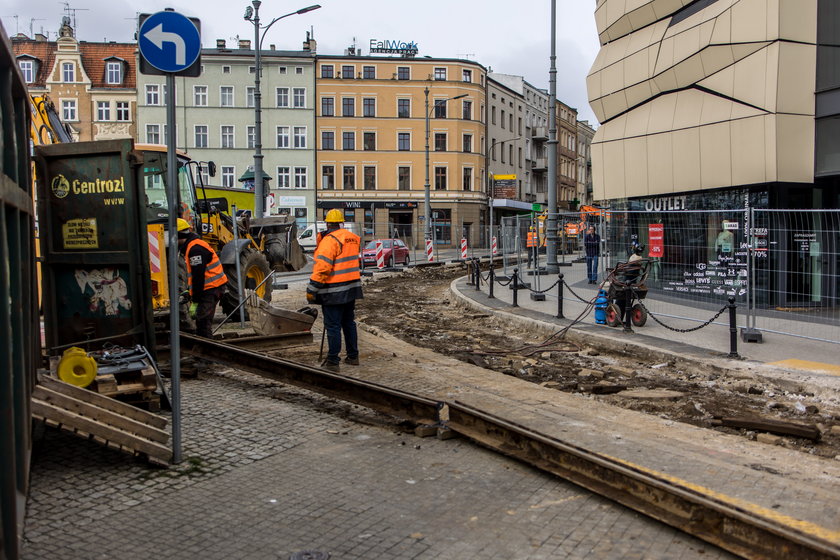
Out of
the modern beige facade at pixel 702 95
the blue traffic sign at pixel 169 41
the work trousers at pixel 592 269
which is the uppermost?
the modern beige facade at pixel 702 95

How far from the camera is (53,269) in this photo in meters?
7.47

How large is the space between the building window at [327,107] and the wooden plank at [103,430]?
A: 57256 millimetres

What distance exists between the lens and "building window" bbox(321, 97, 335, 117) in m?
60.7

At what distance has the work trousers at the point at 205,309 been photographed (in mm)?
10180

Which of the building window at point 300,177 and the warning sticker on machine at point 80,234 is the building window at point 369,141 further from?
the warning sticker on machine at point 80,234

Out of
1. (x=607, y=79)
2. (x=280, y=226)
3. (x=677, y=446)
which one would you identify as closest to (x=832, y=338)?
(x=677, y=446)

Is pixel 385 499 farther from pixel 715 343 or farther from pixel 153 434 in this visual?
pixel 715 343

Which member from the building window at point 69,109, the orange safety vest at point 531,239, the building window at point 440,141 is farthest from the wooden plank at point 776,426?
the building window at point 69,109

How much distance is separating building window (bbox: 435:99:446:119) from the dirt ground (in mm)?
47798

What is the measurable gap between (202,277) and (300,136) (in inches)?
2041

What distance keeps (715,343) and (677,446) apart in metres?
5.35

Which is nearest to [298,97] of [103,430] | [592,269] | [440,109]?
[440,109]

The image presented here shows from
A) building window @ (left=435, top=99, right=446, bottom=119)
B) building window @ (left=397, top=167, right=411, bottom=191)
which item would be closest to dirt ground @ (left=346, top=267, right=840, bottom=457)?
building window @ (left=397, top=167, right=411, bottom=191)

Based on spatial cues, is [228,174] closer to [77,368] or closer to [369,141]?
[369,141]
